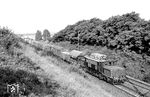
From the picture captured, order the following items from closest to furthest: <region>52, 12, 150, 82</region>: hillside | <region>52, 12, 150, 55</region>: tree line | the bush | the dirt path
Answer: the bush
the dirt path
<region>52, 12, 150, 82</region>: hillside
<region>52, 12, 150, 55</region>: tree line

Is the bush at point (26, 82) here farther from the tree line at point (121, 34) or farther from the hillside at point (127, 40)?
the tree line at point (121, 34)

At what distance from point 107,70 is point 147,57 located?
25.7 ft

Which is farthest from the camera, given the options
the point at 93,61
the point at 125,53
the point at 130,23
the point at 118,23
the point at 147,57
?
the point at 118,23

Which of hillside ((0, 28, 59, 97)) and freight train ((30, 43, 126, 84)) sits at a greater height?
hillside ((0, 28, 59, 97))

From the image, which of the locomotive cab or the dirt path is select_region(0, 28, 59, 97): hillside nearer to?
the dirt path

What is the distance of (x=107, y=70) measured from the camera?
1597 centimetres

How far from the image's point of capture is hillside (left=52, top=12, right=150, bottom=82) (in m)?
19.0

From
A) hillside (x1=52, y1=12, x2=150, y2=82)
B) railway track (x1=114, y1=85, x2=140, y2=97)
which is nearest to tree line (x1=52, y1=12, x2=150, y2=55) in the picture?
hillside (x1=52, y1=12, x2=150, y2=82)

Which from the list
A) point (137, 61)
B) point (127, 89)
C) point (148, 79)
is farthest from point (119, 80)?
point (137, 61)

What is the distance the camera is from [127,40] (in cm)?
2244

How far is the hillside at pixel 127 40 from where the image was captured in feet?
62.4

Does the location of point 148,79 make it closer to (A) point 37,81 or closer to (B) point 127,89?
(B) point 127,89

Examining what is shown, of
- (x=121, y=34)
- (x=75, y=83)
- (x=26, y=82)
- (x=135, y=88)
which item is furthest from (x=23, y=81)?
(x=121, y=34)

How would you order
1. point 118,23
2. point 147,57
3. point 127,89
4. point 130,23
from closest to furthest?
point 127,89, point 147,57, point 130,23, point 118,23
